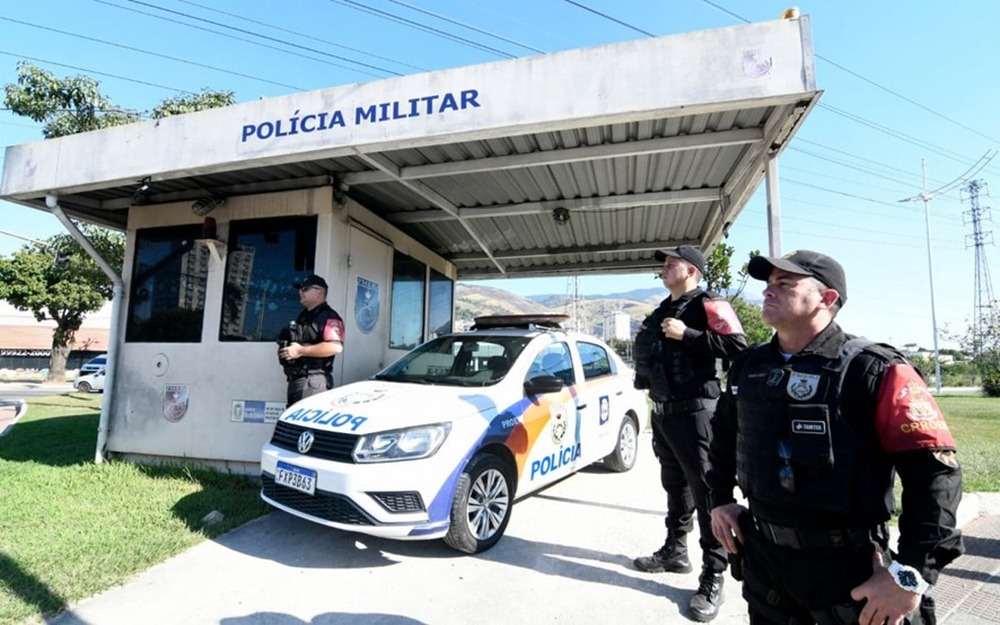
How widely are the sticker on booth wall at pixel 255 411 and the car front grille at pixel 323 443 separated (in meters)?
1.69

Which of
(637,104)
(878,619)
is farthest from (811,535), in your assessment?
(637,104)

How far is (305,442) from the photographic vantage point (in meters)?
3.55

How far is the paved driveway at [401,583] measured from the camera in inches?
108

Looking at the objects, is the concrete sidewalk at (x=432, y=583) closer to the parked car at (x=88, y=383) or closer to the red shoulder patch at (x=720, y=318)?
the red shoulder patch at (x=720, y=318)

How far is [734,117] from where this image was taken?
4035 mm

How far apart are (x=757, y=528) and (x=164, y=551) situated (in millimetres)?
3728

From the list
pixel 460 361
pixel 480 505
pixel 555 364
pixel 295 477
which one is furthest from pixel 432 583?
pixel 555 364

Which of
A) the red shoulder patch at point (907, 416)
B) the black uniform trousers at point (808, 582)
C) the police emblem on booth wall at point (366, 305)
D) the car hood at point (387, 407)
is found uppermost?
the police emblem on booth wall at point (366, 305)

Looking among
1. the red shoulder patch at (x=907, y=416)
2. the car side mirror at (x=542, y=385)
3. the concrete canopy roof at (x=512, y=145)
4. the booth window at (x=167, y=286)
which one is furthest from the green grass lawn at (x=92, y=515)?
the red shoulder patch at (x=907, y=416)

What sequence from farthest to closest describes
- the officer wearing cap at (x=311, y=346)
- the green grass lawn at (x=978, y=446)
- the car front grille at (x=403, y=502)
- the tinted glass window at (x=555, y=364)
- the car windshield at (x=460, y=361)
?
the green grass lawn at (x=978, y=446), the officer wearing cap at (x=311, y=346), the tinted glass window at (x=555, y=364), the car windshield at (x=460, y=361), the car front grille at (x=403, y=502)

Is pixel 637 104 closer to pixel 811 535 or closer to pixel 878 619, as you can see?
pixel 811 535

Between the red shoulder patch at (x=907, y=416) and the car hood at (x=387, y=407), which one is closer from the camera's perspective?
the red shoulder patch at (x=907, y=416)

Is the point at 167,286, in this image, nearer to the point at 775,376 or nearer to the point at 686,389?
the point at 686,389

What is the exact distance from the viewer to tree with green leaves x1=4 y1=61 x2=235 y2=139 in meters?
8.00
